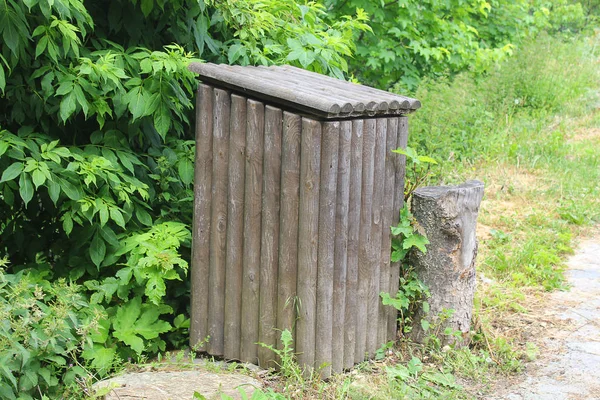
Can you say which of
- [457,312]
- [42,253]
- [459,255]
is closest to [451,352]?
[457,312]

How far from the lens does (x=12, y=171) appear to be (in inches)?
153

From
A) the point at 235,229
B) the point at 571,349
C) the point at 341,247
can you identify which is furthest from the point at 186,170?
the point at 571,349

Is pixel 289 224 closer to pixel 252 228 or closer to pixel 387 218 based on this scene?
pixel 252 228

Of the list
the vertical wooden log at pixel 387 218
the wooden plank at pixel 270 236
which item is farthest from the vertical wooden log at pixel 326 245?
the vertical wooden log at pixel 387 218

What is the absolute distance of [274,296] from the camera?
413cm

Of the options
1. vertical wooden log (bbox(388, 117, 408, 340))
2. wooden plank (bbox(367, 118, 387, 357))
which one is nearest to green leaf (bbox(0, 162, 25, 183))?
wooden plank (bbox(367, 118, 387, 357))

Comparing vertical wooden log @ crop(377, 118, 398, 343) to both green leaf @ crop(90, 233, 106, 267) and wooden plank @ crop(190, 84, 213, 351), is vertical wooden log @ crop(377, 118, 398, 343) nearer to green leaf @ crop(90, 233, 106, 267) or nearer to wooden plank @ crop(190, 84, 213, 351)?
wooden plank @ crop(190, 84, 213, 351)

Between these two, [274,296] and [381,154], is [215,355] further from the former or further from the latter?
[381,154]

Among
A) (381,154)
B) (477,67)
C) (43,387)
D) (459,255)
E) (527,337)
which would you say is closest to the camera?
(43,387)

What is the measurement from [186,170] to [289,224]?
97cm

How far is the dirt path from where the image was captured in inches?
167

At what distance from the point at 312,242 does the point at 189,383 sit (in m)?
0.97

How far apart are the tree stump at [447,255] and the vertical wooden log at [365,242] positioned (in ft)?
1.32

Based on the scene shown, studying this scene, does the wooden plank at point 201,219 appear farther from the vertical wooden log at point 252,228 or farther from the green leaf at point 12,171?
the green leaf at point 12,171
